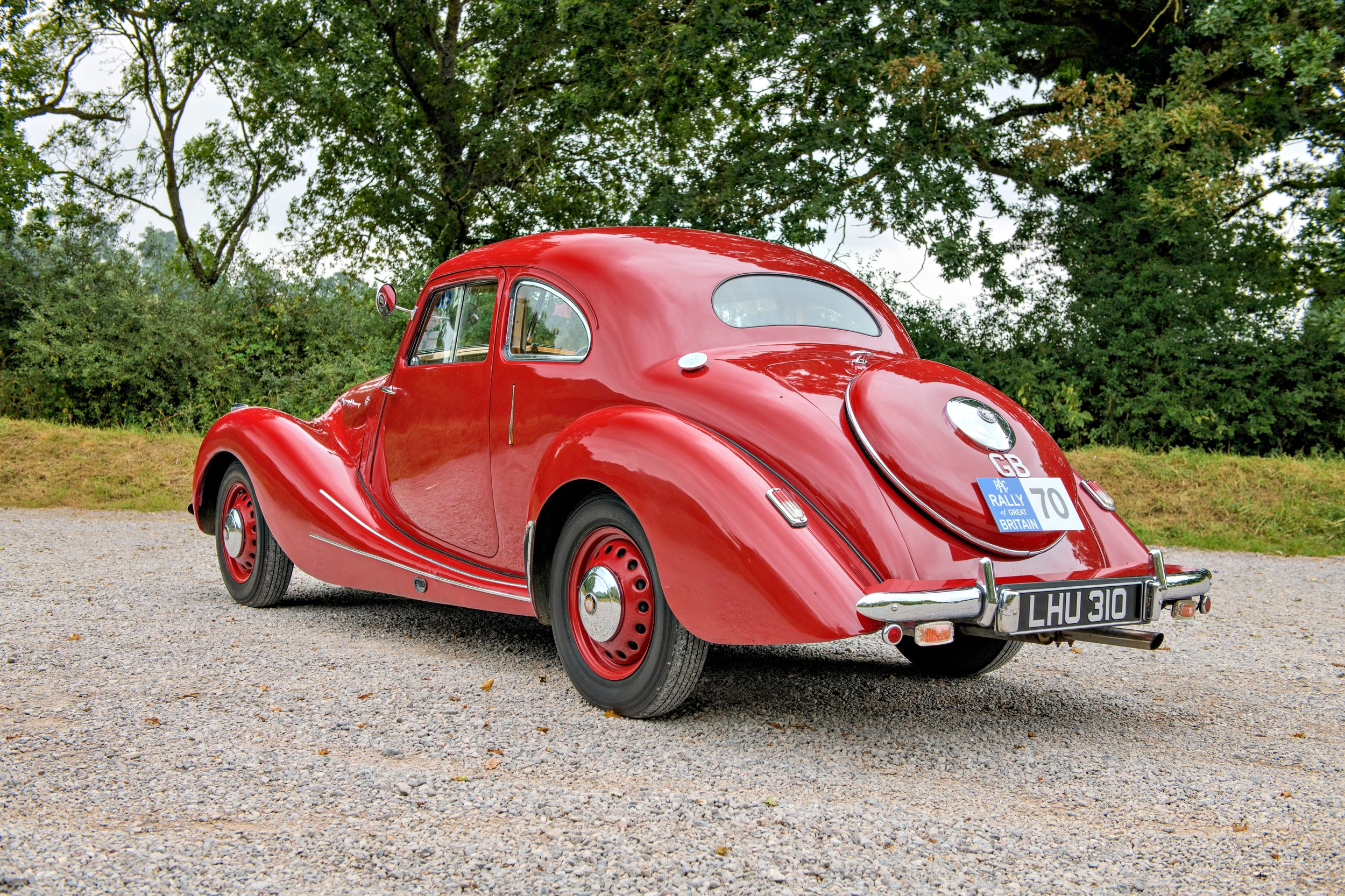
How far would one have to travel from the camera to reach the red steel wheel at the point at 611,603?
12.6 feet

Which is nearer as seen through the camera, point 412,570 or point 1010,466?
point 1010,466

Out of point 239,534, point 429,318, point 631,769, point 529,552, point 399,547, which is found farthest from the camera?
point 239,534

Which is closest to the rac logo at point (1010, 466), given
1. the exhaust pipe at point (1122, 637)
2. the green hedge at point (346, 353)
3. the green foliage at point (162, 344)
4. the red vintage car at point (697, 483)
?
the red vintage car at point (697, 483)

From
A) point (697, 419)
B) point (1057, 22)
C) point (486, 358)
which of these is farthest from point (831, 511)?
point (1057, 22)

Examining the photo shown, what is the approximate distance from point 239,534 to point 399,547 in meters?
1.51

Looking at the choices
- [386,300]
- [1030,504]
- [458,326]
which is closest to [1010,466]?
[1030,504]

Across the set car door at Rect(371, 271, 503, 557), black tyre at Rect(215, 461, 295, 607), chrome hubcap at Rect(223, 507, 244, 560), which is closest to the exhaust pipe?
car door at Rect(371, 271, 503, 557)

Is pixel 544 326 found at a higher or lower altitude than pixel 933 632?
higher

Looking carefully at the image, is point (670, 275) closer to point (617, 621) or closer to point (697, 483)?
point (697, 483)

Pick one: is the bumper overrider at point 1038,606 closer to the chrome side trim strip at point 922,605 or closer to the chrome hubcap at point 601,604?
the chrome side trim strip at point 922,605

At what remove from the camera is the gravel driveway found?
2596 millimetres

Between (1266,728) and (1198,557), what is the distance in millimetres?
6064

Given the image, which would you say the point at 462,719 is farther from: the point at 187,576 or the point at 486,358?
the point at 187,576

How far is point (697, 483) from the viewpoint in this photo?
3.56m
